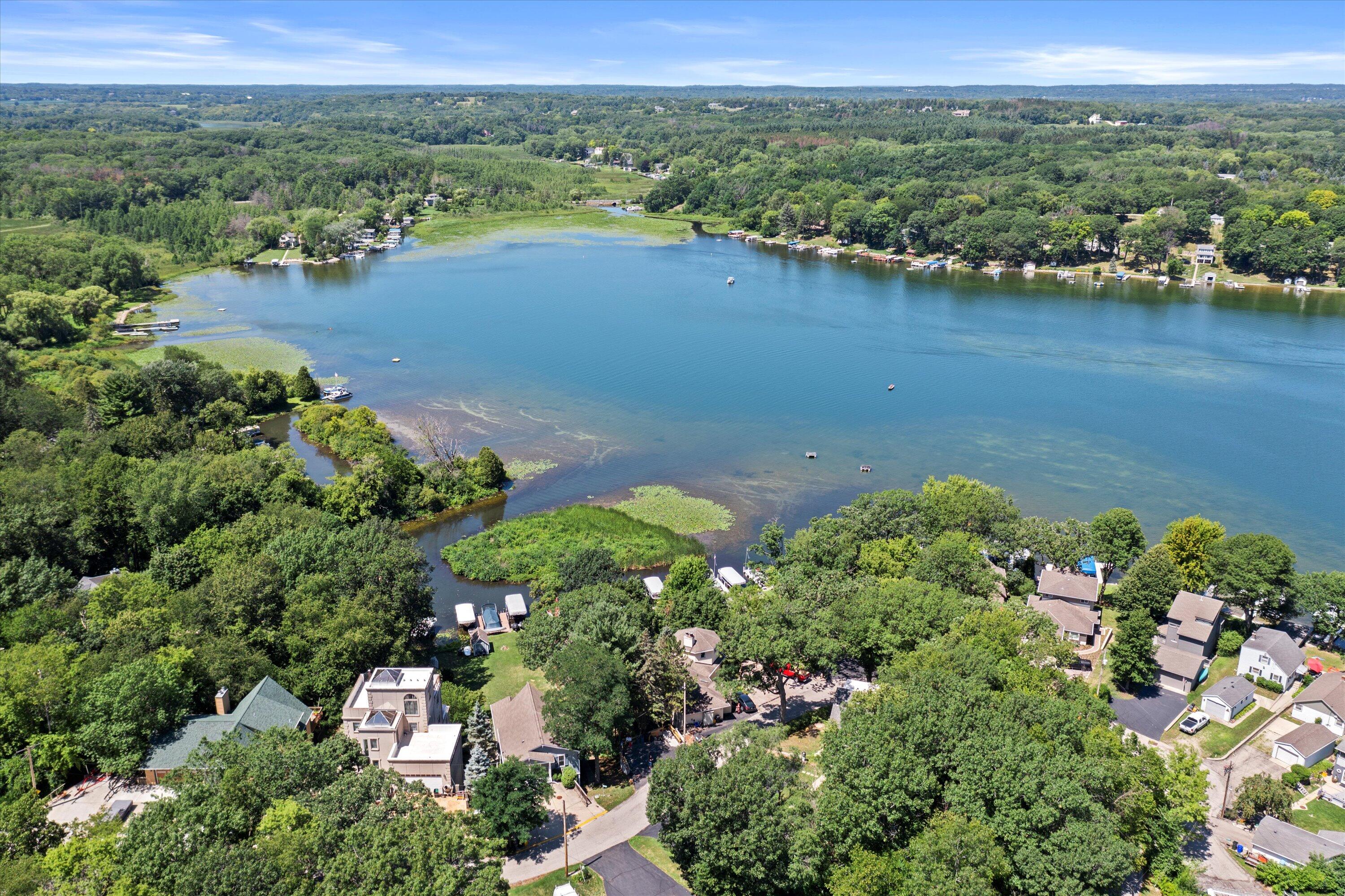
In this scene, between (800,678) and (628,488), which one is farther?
(628,488)

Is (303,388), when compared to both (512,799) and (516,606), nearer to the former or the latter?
(516,606)

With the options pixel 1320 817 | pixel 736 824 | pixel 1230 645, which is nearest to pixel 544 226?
pixel 1230 645

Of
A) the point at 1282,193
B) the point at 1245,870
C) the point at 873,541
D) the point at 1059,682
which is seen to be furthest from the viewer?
the point at 1282,193

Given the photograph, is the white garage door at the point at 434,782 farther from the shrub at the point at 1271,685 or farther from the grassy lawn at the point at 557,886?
the shrub at the point at 1271,685

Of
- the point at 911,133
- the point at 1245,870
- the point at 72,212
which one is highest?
the point at 911,133

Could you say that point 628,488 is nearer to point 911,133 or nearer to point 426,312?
point 426,312

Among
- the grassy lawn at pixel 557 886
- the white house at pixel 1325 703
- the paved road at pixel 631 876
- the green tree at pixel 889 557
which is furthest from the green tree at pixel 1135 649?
the grassy lawn at pixel 557 886

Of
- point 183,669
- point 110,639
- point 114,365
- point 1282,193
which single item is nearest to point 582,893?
point 183,669
